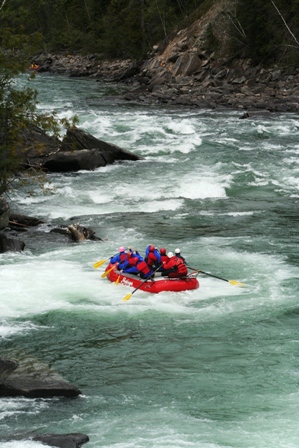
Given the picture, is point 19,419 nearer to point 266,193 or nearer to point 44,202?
point 44,202

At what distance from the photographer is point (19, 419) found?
10.1 m

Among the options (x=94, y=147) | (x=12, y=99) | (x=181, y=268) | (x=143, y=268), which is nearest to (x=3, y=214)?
(x=12, y=99)

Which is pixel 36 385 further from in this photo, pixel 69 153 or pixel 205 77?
pixel 205 77

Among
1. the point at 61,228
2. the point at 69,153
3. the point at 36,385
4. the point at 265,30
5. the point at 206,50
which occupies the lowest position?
the point at 61,228

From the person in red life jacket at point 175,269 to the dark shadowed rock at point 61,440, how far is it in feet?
21.4

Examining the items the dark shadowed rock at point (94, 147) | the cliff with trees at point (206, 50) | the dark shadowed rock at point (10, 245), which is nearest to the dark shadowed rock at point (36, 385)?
the dark shadowed rock at point (10, 245)

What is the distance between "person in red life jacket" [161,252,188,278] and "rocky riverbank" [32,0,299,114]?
2190 cm

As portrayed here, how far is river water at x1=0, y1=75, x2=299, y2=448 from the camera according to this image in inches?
402

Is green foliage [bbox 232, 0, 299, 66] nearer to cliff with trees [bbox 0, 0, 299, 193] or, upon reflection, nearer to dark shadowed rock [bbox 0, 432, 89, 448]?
cliff with trees [bbox 0, 0, 299, 193]

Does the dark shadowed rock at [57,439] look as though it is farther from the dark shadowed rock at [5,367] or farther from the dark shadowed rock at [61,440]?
the dark shadowed rock at [5,367]

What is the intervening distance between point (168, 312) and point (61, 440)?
5.60 m

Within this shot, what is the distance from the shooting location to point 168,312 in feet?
47.3

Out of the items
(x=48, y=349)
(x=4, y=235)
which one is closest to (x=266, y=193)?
(x=4, y=235)

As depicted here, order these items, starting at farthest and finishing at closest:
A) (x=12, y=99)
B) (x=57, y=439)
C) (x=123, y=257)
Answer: (x=12, y=99), (x=123, y=257), (x=57, y=439)
